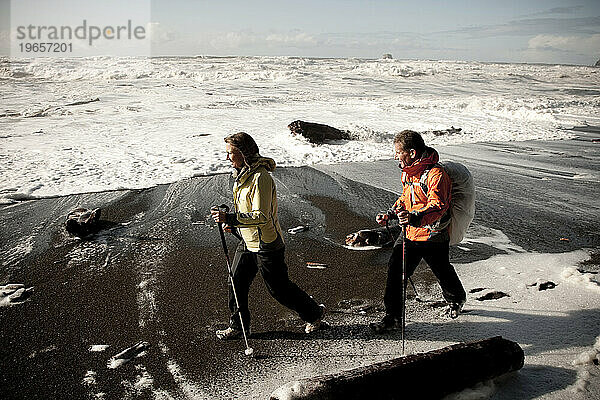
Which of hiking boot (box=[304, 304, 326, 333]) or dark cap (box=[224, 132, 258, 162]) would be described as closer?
dark cap (box=[224, 132, 258, 162])

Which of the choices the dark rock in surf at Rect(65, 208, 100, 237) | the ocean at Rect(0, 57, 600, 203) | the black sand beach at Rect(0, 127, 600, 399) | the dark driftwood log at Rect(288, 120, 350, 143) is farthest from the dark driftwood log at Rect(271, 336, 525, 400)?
the dark driftwood log at Rect(288, 120, 350, 143)

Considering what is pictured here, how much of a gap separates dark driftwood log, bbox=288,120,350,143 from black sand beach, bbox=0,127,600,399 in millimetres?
3619

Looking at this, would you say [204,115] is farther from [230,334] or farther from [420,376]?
[420,376]

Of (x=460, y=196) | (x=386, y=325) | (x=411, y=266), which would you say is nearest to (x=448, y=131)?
(x=460, y=196)

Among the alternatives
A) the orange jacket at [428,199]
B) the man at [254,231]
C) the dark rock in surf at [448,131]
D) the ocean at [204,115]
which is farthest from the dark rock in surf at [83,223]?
the dark rock in surf at [448,131]

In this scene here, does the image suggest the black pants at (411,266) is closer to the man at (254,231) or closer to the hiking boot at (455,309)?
the hiking boot at (455,309)

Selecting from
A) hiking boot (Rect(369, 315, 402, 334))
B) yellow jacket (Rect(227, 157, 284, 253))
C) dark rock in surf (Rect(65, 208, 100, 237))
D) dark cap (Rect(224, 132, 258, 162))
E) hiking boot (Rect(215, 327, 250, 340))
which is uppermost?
dark cap (Rect(224, 132, 258, 162))

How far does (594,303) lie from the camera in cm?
471

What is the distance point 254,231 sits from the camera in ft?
12.7

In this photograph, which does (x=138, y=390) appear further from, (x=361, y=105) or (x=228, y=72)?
(x=228, y=72)

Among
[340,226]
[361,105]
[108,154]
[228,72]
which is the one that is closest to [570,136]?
[361,105]

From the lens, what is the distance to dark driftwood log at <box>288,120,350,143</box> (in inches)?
534

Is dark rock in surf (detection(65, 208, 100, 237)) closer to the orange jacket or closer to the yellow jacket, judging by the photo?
the yellow jacket

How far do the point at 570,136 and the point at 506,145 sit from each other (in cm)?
362
